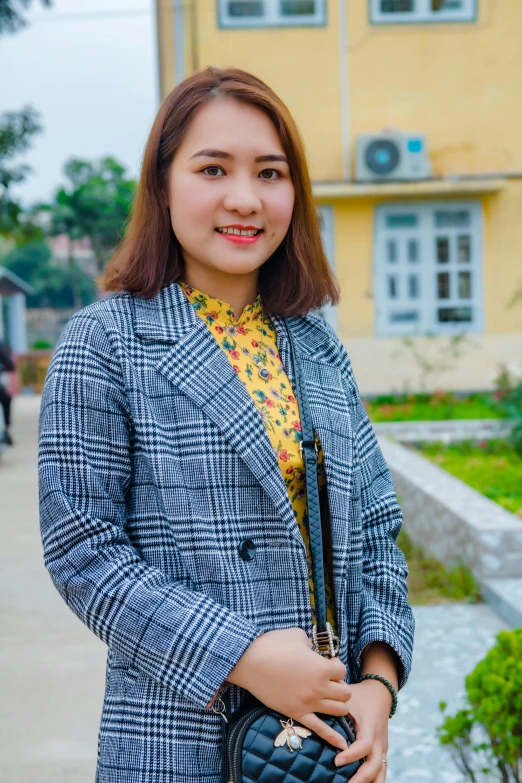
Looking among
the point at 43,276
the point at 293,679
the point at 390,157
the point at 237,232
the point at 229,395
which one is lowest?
the point at 43,276

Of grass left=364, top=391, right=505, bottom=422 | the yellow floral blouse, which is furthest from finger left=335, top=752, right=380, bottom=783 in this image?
grass left=364, top=391, right=505, bottom=422

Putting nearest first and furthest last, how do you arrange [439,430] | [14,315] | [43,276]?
[439,430] → [14,315] → [43,276]

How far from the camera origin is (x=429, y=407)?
10.3 meters

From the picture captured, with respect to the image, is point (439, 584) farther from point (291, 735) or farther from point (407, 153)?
point (407, 153)

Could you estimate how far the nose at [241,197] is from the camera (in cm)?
143

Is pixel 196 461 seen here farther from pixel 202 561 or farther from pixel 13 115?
pixel 13 115

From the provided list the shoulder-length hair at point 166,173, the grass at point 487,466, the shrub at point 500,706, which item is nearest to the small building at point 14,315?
the grass at point 487,466

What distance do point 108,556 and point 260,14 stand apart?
36.4 feet

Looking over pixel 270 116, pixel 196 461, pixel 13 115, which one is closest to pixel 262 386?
pixel 196 461

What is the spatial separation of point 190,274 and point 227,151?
0.21 m

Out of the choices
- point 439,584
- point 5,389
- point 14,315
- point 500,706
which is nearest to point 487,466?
point 439,584

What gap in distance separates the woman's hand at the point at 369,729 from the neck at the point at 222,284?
0.64 m

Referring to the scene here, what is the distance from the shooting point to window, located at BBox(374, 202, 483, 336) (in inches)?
464

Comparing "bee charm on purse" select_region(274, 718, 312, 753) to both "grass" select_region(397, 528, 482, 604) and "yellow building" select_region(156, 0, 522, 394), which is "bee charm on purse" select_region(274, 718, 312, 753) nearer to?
"grass" select_region(397, 528, 482, 604)
